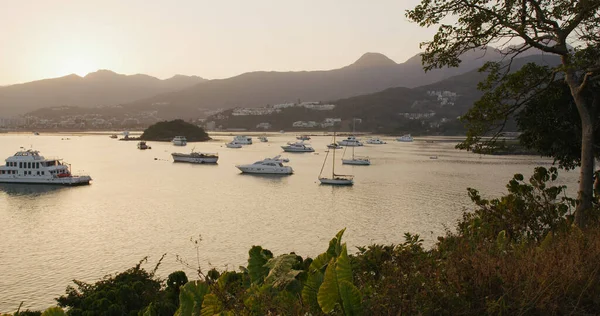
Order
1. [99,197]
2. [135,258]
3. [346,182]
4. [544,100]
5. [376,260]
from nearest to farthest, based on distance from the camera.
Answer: [376,260] → [544,100] → [135,258] → [99,197] → [346,182]

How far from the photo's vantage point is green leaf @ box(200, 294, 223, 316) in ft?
14.0

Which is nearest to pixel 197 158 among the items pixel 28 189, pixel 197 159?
pixel 197 159

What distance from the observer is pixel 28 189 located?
38938 mm

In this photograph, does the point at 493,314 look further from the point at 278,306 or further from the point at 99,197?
the point at 99,197

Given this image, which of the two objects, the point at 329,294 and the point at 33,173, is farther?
the point at 33,173

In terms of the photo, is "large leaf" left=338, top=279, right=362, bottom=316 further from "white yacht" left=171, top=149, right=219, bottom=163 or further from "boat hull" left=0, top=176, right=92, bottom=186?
"white yacht" left=171, top=149, right=219, bottom=163

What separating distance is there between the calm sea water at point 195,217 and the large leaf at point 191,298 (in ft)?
14.7

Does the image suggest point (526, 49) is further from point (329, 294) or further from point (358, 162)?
point (358, 162)

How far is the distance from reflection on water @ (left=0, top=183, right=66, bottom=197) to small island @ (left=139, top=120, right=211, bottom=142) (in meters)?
84.7

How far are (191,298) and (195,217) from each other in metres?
22.9

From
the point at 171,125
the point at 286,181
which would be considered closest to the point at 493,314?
the point at 286,181

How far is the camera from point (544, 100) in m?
9.91

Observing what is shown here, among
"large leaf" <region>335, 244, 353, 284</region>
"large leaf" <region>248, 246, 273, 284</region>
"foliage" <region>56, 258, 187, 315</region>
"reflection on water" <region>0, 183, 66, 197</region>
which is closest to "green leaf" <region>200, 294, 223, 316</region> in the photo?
"large leaf" <region>335, 244, 353, 284</region>

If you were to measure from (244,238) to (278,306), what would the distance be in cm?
1764
